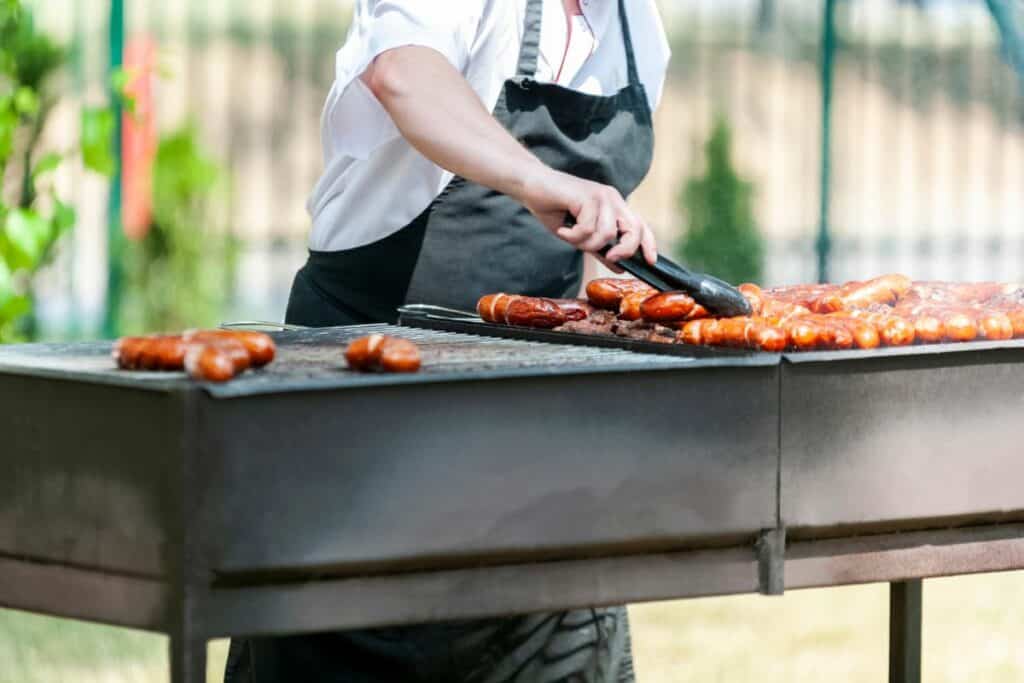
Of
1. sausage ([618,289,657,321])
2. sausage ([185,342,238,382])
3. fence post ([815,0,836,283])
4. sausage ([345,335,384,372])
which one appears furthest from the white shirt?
fence post ([815,0,836,283])

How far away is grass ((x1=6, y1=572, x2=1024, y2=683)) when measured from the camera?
4.58 m

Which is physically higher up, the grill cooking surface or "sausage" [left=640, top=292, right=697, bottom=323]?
"sausage" [left=640, top=292, right=697, bottom=323]

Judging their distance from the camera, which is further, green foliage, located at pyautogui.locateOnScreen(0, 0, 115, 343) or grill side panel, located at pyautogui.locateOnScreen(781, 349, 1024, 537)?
green foliage, located at pyautogui.locateOnScreen(0, 0, 115, 343)

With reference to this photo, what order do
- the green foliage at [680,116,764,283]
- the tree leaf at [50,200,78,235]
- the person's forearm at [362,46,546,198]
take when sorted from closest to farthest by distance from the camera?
the person's forearm at [362,46,546,198] → the tree leaf at [50,200,78,235] → the green foliage at [680,116,764,283]

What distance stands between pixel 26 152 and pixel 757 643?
2.76 meters

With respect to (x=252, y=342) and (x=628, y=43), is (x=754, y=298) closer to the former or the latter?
(x=628, y=43)

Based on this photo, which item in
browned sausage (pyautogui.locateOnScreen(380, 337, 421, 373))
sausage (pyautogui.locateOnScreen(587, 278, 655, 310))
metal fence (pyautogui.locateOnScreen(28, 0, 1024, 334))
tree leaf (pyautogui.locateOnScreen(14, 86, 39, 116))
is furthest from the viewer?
metal fence (pyautogui.locateOnScreen(28, 0, 1024, 334))

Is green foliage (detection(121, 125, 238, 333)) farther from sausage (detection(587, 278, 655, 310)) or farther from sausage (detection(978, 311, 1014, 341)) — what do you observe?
sausage (detection(978, 311, 1014, 341))

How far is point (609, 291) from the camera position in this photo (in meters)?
2.70

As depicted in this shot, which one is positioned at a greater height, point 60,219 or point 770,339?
point 60,219

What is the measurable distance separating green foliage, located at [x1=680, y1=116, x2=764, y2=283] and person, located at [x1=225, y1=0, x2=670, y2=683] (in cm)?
533

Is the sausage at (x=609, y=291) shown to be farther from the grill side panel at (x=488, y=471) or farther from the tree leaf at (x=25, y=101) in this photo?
the tree leaf at (x=25, y=101)

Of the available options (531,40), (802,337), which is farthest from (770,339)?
(531,40)

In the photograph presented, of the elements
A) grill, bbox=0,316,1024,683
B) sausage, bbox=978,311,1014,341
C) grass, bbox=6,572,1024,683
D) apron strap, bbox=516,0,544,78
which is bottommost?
grass, bbox=6,572,1024,683
